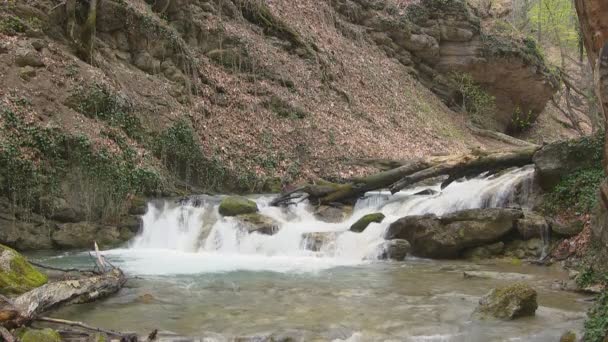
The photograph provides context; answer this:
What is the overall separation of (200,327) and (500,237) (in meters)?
7.19

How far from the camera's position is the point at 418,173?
529 inches

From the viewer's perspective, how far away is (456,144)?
24.3 meters

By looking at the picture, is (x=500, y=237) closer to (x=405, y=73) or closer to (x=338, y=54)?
(x=338, y=54)

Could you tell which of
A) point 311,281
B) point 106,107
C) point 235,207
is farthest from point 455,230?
point 106,107

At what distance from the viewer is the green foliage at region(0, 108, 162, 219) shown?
11594mm

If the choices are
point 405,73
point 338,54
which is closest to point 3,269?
point 338,54

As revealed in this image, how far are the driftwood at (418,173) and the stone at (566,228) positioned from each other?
2.54 metres

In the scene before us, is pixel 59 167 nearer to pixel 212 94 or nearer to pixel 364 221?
pixel 212 94

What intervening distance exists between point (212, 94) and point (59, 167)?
6.61 metres

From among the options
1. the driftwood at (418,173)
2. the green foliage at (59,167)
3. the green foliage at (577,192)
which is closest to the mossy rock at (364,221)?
the driftwood at (418,173)

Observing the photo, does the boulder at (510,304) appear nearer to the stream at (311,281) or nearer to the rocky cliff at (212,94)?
the stream at (311,281)

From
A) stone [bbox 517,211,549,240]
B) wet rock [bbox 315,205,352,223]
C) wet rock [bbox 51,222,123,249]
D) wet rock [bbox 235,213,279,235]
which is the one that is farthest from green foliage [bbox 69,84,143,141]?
stone [bbox 517,211,549,240]

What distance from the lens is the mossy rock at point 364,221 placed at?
496 inches

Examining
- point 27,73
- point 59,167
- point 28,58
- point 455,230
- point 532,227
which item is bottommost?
point 455,230
